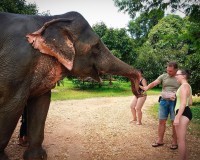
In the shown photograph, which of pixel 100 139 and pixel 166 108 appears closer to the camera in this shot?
pixel 166 108

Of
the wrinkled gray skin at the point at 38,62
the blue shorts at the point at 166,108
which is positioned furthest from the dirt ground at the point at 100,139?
the wrinkled gray skin at the point at 38,62

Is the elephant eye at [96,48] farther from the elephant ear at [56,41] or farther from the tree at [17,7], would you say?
the tree at [17,7]

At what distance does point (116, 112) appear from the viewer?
11695 millimetres

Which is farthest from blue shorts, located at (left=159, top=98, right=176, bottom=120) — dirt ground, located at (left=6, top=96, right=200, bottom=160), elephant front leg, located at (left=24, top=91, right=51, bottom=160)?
elephant front leg, located at (left=24, top=91, right=51, bottom=160)

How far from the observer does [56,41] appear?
155 inches

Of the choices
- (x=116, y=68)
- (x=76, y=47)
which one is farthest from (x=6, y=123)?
(x=116, y=68)

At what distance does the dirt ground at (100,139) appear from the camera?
579 centimetres

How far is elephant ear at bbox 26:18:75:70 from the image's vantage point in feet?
12.4

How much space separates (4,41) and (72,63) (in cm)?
95

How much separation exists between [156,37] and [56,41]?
109 feet

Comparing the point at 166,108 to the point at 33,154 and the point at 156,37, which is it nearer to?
the point at 33,154

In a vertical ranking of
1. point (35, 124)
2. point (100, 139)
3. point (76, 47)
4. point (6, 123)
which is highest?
point (76, 47)

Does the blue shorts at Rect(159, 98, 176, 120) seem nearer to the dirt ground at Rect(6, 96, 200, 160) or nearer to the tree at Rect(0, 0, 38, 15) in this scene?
the dirt ground at Rect(6, 96, 200, 160)

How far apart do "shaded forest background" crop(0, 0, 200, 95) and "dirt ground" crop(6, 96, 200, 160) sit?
2884 mm
